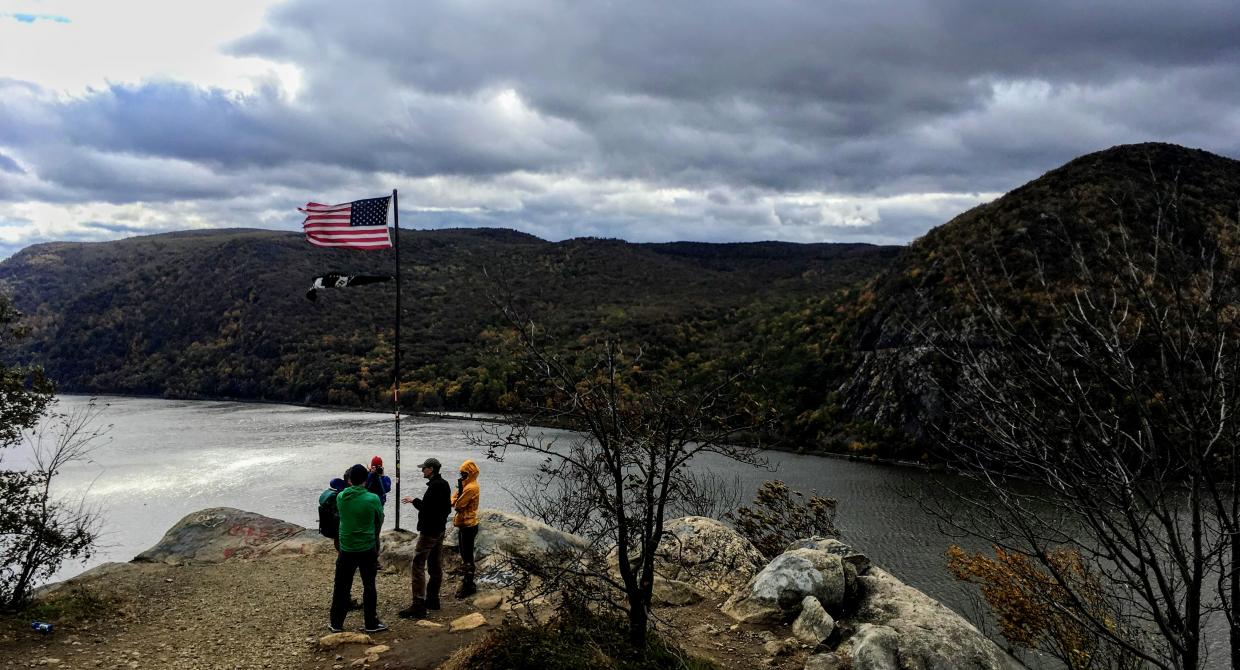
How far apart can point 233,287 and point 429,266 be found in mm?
31818

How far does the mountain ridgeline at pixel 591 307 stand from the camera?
4953 centimetres

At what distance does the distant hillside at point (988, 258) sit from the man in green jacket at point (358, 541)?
36.6m

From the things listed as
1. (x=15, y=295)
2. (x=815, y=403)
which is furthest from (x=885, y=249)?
(x=15, y=295)

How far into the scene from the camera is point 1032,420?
6281 millimetres

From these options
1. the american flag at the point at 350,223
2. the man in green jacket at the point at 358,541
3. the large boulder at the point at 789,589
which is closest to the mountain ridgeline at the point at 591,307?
the american flag at the point at 350,223

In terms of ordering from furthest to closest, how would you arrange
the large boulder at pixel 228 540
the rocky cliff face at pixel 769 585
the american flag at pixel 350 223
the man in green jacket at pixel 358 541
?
1. the american flag at pixel 350 223
2. the large boulder at pixel 228 540
3. the rocky cliff face at pixel 769 585
4. the man in green jacket at pixel 358 541

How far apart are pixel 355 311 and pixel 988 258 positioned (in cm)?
8015

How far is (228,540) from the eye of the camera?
14.9 metres

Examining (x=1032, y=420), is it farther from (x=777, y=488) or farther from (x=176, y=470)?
(x=176, y=470)

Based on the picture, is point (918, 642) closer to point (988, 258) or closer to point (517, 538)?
point (517, 538)

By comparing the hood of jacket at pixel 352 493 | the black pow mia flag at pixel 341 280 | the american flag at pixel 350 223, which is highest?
the american flag at pixel 350 223

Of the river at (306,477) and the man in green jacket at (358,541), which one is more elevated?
the man in green jacket at (358,541)

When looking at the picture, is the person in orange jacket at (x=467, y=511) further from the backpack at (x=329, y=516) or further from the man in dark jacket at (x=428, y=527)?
the backpack at (x=329, y=516)

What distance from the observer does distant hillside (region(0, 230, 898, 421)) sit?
81.8 metres
